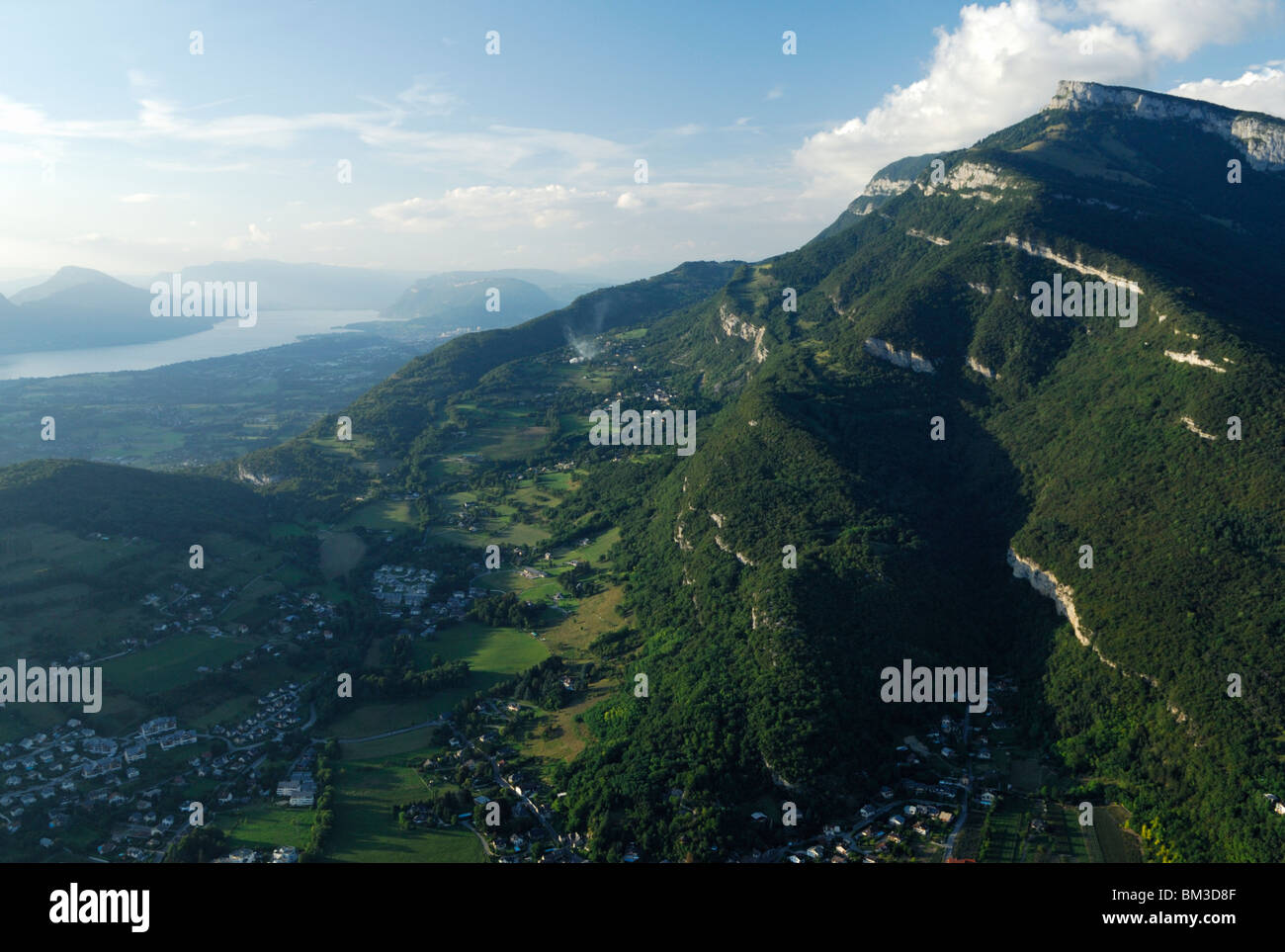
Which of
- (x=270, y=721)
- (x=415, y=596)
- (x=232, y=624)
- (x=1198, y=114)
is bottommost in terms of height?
(x=270, y=721)

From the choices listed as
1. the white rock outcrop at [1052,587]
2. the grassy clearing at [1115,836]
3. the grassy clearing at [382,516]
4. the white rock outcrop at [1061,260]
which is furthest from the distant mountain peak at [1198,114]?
the grassy clearing at [382,516]

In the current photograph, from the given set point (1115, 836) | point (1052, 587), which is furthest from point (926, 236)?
point (1115, 836)

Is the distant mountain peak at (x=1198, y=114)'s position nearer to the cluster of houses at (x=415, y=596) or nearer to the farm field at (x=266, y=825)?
the cluster of houses at (x=415, y=596)

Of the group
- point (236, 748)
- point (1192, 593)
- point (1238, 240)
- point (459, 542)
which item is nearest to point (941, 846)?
point (1192, 593)

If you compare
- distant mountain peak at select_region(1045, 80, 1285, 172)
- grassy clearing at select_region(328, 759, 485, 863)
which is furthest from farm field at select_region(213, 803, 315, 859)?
distant mountain peak at select_region(1045, 80, 1285, 172)

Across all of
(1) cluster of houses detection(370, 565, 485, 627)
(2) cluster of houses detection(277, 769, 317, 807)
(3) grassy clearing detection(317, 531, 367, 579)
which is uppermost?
(3) grassy clearing detection(317, 531, 367, 579)

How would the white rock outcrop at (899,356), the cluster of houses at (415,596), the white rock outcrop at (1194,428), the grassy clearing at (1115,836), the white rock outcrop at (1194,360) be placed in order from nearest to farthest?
the grassy clearing at (1115,836) → the white rock outcrop at (1194,428) → the white rock outcrop at (1194,360) → the cluster of houses at (415,596) → the white rock outcrop at (899,356)

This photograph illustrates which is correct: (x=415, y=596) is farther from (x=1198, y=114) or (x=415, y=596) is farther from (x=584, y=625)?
(x=1198, y=114)

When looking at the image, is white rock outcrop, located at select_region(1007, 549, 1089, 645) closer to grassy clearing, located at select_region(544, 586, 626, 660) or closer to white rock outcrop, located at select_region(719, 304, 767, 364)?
grassy clearing, located at select_region(544, 586, 626, 660)

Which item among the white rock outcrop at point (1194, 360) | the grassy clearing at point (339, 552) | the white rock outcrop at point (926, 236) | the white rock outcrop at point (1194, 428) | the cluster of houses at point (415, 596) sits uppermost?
the white rock outcrop at point (926, 236)
